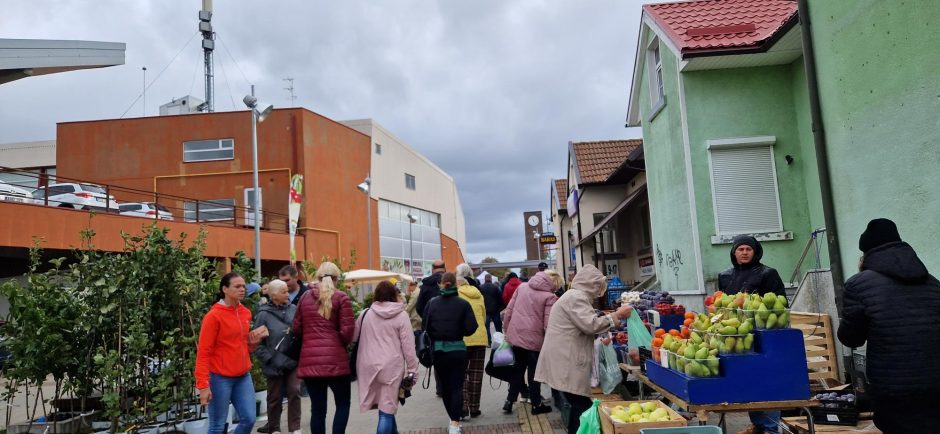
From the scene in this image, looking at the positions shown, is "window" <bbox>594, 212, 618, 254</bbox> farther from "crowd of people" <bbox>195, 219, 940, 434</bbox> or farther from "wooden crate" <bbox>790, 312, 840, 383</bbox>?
"wooden crate" <bbox>790, 312, 840, 383</bbox>

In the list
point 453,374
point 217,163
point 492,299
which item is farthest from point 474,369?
point 217,163

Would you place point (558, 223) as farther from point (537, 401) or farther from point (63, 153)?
point (537, 401)

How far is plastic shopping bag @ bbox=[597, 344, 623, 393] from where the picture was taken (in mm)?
6556

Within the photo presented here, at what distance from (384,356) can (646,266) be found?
14.2m

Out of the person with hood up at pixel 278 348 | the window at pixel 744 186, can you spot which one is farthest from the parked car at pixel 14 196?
the window at pixel 744 186

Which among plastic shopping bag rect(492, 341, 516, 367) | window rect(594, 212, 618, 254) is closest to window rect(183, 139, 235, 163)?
window rect(594, 212, 618, 254)

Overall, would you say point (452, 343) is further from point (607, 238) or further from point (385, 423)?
point (607, 238)

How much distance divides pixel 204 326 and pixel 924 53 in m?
7.26

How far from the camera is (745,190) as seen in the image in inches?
423

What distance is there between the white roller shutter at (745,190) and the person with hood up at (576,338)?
5657 mm

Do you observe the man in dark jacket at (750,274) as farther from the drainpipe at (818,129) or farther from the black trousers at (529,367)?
the black trousers at (529,367)

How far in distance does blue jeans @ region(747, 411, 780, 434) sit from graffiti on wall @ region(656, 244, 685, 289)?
6595 millimetres

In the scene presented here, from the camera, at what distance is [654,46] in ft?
43.9

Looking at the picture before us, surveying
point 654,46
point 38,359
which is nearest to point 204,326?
point 38,359
